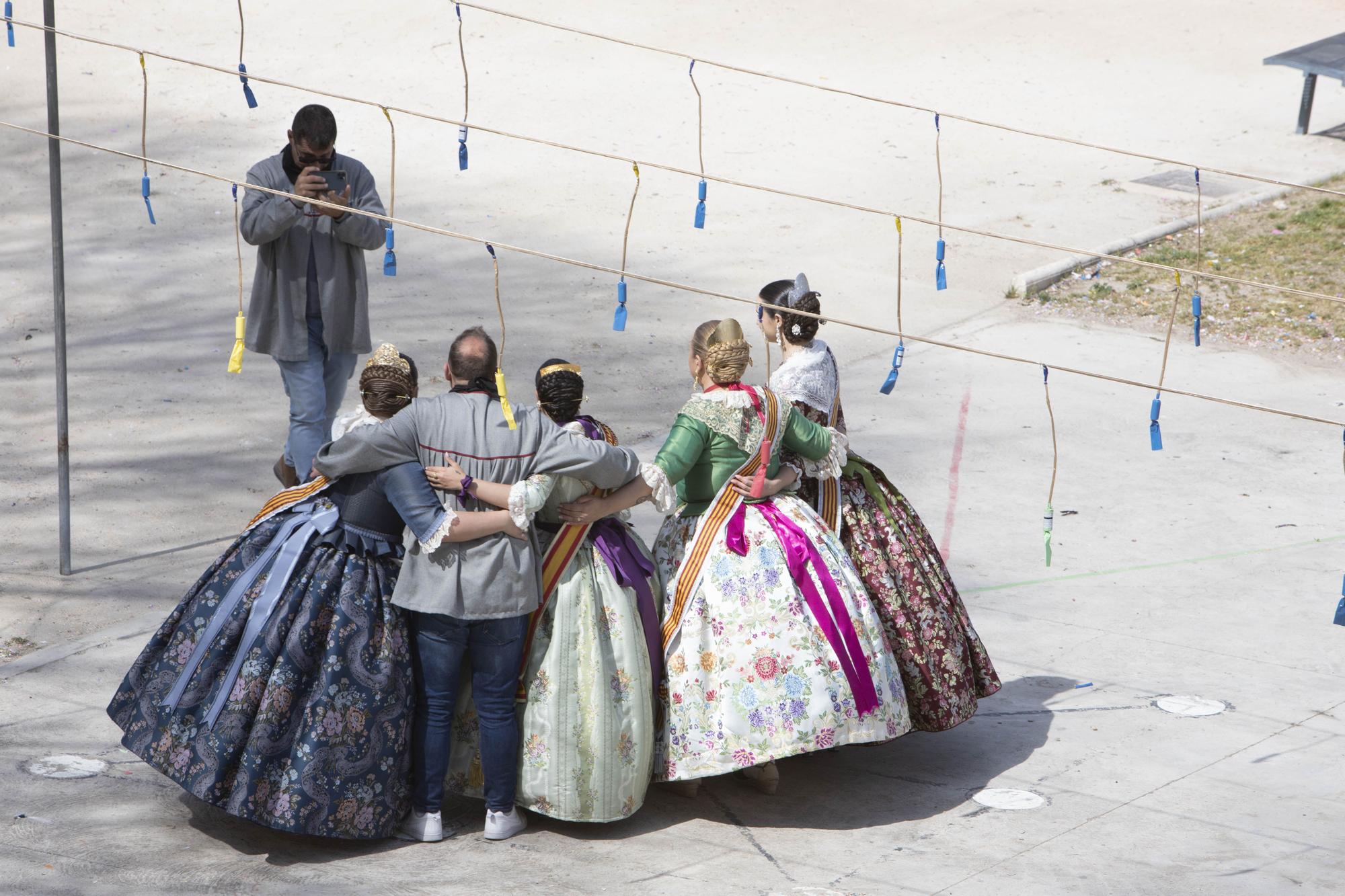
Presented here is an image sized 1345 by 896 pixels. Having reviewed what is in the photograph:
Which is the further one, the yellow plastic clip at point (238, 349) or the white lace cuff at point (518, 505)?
the yellow plastic clip at point (238, 349)

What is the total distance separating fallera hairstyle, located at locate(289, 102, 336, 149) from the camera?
253 inches

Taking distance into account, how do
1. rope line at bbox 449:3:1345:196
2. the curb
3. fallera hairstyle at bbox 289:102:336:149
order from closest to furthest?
rope line at bbox 449:3:1345:196 < fallera hairstyle at bbox 289:102:336:149 < the curb

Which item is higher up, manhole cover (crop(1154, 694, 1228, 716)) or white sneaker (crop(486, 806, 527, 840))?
manhole cover (crop(1154, 694, 1228, 716))

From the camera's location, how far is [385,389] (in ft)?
16.1

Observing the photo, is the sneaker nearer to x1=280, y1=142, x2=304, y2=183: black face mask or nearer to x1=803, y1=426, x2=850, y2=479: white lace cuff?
x1=280, y1=142, x2=304, y2=183: black face mask

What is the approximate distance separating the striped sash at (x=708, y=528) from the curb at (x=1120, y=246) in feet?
19.7

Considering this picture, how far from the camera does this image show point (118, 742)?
547 centimetres

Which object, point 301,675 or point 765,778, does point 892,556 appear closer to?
point 765,778

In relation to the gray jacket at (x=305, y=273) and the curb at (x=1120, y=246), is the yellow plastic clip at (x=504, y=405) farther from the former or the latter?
the curb at (x=1120, y=246)

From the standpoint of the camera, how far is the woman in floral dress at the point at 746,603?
16.2ft

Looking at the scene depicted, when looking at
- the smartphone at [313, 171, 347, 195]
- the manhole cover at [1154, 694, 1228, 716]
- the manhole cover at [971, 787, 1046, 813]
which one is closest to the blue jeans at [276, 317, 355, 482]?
the smartphone at [313, 171, 347, 195]

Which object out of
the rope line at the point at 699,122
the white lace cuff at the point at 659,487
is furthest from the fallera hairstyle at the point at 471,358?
the rope line at the point at 699,122

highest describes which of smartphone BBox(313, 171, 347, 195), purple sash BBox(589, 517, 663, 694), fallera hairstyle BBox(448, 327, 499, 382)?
smartphone BBox(313, 171, 347, 195)

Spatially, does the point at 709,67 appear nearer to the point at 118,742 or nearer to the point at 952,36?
the point at 952,36
